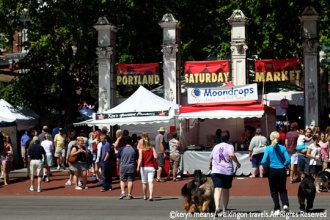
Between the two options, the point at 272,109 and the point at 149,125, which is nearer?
the point at 272,109

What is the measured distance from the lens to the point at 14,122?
32.8 m

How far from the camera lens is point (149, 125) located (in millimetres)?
31922

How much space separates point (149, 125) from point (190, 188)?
14390 millimetres

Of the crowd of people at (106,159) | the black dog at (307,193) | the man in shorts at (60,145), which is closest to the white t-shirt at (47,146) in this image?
the crowd of people at (106,159)

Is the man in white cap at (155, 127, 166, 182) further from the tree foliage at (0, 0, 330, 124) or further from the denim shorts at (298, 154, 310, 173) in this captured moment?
the tree foliage at (0, 0, 330, 124)

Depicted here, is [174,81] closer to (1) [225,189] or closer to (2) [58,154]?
(2) [58,154]

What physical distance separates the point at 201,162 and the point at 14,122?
9073 mm

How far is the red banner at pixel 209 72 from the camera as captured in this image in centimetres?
3312

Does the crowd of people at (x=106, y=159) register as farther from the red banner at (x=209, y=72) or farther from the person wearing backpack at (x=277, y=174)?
the red banner at (x=209, y=72)

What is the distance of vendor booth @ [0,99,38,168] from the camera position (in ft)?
107

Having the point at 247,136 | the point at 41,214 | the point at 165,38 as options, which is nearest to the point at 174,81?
the point at 165,38

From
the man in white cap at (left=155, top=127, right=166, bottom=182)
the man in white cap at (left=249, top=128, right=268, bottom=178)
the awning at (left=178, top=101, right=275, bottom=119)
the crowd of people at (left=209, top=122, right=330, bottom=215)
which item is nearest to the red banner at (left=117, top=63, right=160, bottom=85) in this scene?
the awning at (left=178, top=101, right=275, bottom=119)

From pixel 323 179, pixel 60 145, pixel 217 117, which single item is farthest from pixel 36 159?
pixel 323 179

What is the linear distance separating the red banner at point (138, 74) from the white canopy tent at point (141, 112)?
390 cm
